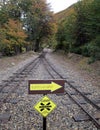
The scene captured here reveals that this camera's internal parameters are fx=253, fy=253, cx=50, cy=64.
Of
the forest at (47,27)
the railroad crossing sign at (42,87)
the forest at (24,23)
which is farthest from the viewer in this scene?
the forest at (24,23)

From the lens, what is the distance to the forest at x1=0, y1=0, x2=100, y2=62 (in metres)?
23.2

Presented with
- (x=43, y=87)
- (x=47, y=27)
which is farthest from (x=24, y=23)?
(x=43, y=87)

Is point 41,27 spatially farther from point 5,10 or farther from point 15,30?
point 15,30

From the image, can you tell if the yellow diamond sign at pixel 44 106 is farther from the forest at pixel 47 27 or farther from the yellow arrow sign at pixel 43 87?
the forest at pixel 47 27

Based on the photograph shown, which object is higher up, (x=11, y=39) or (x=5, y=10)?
(x=5, y=10)

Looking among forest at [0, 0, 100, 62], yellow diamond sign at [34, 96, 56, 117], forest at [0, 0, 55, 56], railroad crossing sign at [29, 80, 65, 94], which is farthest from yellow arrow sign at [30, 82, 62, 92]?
forest at [0, 0, 55, 56]

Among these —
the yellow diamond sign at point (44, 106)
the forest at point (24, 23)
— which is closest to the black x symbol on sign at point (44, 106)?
the yellow diamond sign at point (44, 106)

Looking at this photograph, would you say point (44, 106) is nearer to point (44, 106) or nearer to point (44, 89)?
point (44, 106)

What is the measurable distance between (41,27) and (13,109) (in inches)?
2227

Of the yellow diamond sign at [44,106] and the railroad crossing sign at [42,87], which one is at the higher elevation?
the railroad crossing sign at [42,87]

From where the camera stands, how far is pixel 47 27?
64.4 meters

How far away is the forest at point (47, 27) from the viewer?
76.2ft

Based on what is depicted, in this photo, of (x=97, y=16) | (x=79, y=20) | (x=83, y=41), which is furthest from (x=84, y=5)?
(x=97, y=16)

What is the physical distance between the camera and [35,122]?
7.38 metres
